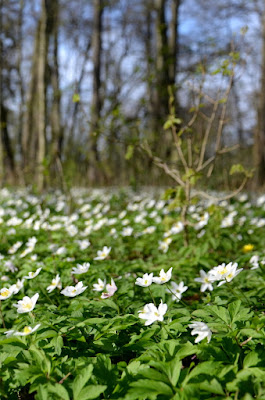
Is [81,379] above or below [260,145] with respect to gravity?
below

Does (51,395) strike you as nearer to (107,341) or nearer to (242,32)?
(107,341)

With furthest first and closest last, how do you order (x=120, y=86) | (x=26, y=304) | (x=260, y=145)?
(x=260, y=145)
(x=120, y=86)
(x=26, y=304)

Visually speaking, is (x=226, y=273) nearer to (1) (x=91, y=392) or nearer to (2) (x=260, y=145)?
(1) (x=91, y=392)

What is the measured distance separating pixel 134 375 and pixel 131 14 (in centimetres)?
1537

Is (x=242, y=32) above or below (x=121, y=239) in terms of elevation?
above

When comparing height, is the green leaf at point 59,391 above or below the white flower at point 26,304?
below

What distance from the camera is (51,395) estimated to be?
1.26m

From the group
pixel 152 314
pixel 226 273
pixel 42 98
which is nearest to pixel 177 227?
pixel 226 273

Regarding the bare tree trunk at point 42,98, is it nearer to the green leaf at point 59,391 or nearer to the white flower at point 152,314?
the white flower at point 152,314

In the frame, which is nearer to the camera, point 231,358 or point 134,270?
point 231,358

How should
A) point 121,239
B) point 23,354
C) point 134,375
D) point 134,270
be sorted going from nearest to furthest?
point 134,375
point 23,354
point 134,270
point 121,239

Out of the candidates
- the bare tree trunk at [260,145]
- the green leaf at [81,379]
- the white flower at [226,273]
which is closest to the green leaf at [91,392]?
the green leaf at [81,379]

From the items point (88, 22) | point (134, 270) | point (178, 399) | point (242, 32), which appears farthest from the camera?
point (88, 22)

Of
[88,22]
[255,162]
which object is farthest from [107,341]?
[88,22]
